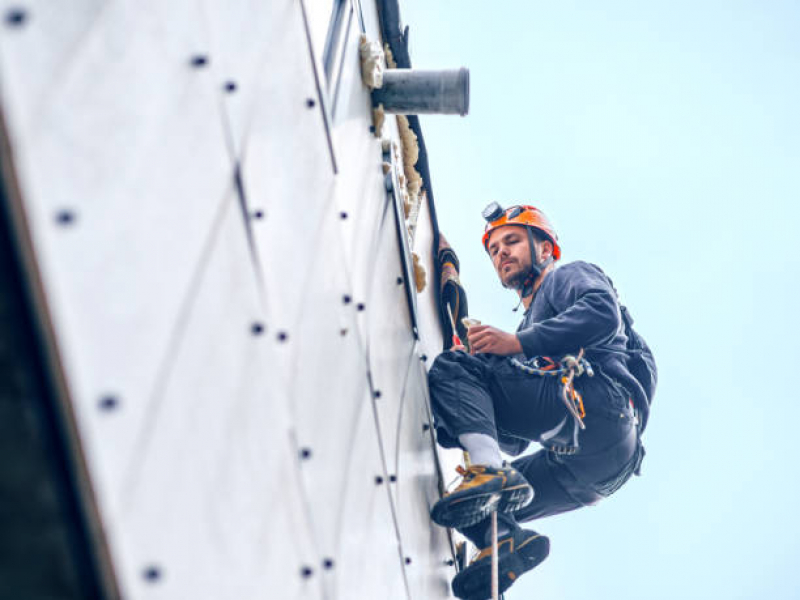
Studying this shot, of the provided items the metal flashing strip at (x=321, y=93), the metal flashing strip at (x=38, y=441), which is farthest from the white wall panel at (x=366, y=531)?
the metal flashing strip at (x=38, y=441)

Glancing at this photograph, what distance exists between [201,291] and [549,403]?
2905 mm

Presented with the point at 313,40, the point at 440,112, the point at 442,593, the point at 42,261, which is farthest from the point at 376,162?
the point at 42,261

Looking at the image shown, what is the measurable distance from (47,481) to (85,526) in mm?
89

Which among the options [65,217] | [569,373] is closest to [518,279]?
[569,373]

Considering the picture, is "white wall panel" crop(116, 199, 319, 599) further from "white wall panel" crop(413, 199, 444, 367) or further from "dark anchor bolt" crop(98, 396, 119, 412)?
"white wall panel" crop(413, 199, 444, 367)

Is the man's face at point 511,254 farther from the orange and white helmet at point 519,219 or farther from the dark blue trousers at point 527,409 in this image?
the dark blue trousers at point 527,409

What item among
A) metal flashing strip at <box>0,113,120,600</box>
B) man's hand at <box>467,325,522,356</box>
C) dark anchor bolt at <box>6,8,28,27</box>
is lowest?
metal flashing strip at <box>0,113,120,600</box>

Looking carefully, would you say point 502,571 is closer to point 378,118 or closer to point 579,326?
point 579,326

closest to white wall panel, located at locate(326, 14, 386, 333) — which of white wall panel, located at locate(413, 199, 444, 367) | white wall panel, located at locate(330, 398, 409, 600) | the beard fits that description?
white wall panel, located at locate(330, 398, 409, 600)

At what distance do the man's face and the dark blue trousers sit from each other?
978 mm

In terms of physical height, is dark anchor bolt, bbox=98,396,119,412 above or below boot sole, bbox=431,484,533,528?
below

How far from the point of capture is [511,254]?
5566 mm

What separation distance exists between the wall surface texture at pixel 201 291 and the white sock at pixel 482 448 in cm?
80

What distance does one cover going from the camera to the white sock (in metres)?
4.10
